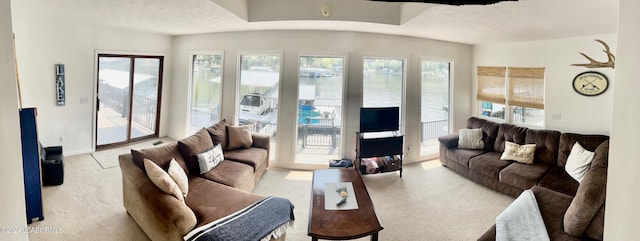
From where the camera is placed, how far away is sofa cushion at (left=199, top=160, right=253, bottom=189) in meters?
3.62

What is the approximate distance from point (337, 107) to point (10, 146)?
4.50m

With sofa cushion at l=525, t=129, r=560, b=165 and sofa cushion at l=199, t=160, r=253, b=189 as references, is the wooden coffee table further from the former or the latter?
sofa cushion at l=525, t=129, r=560, b=165

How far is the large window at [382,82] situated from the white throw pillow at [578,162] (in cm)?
242

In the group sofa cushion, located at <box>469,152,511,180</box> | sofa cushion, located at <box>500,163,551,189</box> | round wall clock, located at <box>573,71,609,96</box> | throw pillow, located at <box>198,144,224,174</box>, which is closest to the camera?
throw pillow, located at <box>198,144,224,174</box>

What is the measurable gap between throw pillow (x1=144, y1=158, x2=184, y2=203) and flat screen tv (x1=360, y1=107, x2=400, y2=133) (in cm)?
292

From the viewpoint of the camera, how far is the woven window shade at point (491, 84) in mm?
5711

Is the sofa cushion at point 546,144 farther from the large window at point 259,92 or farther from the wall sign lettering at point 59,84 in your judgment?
the wall sign lettering at point 59,84

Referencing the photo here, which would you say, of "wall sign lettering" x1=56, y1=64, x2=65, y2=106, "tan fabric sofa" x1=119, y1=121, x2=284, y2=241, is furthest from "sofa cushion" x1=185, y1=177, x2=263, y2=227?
"wall sign lettering" x1=56, y1=64, x2=65, y2=106

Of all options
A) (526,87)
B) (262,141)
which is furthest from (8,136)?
(526,87)

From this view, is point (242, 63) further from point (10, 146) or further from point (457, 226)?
point (10, 146)

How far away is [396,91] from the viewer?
559 centimetres

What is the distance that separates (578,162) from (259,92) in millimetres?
4761

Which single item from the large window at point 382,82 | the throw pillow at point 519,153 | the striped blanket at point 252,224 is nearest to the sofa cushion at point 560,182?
the throw pillow at point 519,153

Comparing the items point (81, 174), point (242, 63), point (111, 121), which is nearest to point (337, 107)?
point (242, 63)
